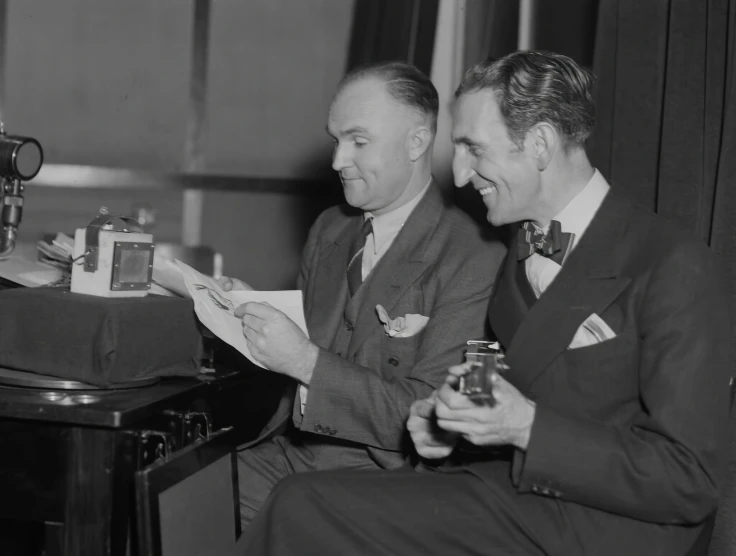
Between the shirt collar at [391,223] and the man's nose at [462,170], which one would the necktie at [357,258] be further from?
the man's nose at [462,170]

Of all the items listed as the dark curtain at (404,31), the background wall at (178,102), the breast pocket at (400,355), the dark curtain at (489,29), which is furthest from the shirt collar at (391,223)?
the background wall at (178,102)

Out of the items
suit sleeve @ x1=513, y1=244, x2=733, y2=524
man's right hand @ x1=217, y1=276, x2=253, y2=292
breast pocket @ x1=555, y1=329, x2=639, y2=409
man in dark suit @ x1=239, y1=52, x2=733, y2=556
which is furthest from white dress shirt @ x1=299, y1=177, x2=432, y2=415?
suit sleeve @ x1=513, y1=244, x2=733, y2=524

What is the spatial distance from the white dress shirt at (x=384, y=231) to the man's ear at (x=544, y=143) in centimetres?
56

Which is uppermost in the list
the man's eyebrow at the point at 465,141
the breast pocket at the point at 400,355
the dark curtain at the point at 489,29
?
the dark curtain at the point at 489,29

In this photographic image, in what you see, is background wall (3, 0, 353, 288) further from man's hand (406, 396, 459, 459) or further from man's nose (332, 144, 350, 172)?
man's hand (406, 396, 459, 459)

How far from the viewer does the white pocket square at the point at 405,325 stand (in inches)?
76.7

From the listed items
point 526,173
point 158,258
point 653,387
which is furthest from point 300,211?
point 653,387

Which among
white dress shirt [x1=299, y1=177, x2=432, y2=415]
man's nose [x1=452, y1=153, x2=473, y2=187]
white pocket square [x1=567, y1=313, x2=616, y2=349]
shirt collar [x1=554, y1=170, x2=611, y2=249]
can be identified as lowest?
white pocket square [x1=567, y1=313, x2=616, y2=349]

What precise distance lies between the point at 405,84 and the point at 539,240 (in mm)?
705

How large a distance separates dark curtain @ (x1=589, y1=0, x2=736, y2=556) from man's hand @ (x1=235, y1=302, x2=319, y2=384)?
98 centimetres

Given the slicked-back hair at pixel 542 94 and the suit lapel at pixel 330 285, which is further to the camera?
the suit lapel at pixel 330 285

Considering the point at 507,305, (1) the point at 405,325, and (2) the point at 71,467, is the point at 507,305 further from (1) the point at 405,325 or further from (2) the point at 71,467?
(2) the point at 71,467

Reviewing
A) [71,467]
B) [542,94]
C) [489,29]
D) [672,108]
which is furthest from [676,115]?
[71,467]

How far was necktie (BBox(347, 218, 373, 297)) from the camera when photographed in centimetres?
213
